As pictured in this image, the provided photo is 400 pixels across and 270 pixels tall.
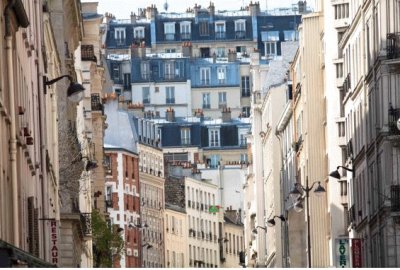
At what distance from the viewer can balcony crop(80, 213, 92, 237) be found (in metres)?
92.4

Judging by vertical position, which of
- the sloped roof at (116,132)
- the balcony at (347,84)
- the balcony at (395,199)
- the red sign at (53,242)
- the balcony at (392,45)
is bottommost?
the red sign at (53,242)

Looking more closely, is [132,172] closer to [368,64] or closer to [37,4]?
[368,64]

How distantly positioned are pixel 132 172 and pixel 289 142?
54.0 meters

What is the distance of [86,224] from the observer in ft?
327

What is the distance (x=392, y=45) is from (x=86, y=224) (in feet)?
74.7

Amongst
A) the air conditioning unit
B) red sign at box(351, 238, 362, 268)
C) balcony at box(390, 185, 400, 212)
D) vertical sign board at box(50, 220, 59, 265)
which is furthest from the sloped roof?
vertical sign board at box(50, 220, 59, 265)

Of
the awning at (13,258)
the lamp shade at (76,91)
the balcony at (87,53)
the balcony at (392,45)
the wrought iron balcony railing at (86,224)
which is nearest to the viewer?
the awning at (13,258)

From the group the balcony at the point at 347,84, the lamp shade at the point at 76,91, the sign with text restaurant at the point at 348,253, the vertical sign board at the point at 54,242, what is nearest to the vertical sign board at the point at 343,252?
the sign with text restaurant at the point at 348,253

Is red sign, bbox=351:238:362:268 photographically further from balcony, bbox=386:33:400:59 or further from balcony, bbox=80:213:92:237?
balcony, bbox=80:213:92:237

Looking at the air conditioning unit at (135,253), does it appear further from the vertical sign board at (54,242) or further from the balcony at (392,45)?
the vertical sign board at (54,242)

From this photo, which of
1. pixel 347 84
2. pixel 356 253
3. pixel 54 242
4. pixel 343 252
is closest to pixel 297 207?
pixel 356 253

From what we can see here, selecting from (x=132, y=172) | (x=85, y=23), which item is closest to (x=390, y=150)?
(x=85, y=23)

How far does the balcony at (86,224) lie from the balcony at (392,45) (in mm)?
14570

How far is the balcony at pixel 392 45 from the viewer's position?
263 feet
